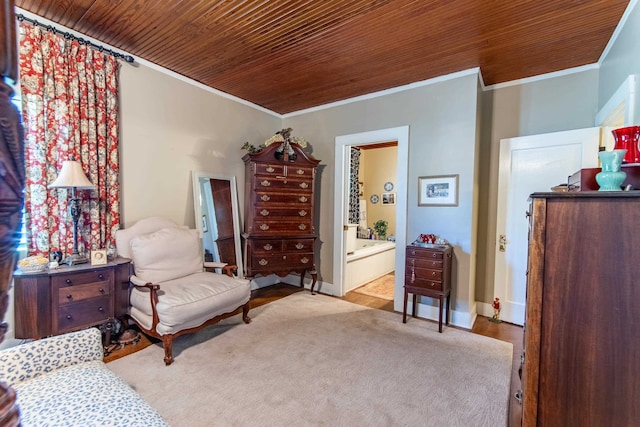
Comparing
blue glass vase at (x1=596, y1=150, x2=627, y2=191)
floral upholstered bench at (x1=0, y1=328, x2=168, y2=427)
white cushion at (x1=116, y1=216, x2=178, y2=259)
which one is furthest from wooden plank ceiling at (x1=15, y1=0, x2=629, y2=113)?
floral upholstered bench at (x1=0, y1=328, x2=168, y2=427)

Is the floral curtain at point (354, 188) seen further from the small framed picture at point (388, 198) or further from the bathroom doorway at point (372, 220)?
the small framed picture at point (388, 198)

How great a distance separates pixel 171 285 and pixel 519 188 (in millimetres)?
3697

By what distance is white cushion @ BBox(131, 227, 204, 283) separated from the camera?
264 centimetres

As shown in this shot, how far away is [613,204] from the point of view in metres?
1.09

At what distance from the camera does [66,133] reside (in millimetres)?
2455

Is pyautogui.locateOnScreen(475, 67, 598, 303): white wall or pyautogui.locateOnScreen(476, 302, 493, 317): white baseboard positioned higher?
pyautogui.locateOnScreen(475, 67, 598, 303): white wall

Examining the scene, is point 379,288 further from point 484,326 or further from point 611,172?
point 611,172

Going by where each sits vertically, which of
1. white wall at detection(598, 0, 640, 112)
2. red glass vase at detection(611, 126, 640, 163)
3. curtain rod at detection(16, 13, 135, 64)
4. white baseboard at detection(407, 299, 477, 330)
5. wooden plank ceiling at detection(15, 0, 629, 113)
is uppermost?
wooden plank ceiling at detection(15, 0, 629, 113)

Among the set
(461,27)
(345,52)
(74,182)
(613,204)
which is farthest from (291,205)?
(613,204)

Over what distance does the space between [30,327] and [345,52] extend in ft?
11.1

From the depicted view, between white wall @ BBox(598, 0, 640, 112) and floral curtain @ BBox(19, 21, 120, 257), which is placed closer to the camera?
white wall @ BBox(598, 0, 640, 112)

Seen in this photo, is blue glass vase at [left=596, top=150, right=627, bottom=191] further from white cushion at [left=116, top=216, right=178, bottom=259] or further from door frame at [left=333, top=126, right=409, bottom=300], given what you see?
white cushion at [left=116, top=216, right=178, bottom=259]

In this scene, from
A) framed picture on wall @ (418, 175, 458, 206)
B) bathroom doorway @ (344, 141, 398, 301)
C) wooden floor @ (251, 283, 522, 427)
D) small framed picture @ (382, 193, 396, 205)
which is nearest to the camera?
wooden floor @ (251, 283, 522, 427)

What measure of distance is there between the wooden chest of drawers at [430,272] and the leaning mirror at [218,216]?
2178 mm
